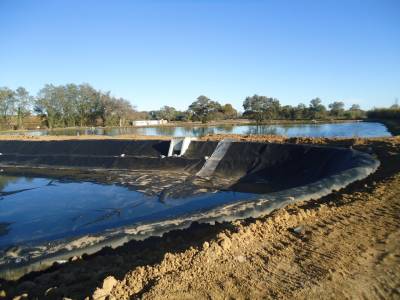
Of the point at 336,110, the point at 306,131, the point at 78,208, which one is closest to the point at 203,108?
the point at 336,110

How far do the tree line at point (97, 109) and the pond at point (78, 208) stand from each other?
44461 millimetres

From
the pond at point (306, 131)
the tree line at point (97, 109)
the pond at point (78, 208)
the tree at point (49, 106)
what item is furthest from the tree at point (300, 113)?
the pond at point (78, 208)

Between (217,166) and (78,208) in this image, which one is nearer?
(78,208)

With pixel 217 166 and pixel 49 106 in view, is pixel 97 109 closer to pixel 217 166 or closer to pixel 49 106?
pixel 49 106

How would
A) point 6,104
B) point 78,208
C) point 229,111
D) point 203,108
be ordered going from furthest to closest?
point 229,111 < point 203,108 < point 6,104 < point 78,208

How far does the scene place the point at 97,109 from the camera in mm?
58344

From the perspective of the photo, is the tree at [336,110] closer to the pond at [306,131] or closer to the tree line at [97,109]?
the tree line at [97,109]

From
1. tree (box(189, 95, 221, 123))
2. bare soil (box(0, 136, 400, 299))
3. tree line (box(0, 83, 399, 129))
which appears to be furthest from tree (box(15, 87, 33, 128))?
bare soil (box(0, 136, 400, 299))

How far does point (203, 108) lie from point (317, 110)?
63.8ft

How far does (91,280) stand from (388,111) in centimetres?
4155

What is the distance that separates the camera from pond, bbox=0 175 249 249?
6.86m

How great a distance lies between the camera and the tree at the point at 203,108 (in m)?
60.3

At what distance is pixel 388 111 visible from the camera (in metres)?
38.0

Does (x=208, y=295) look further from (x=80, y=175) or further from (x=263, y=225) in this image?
(x=80, y=175)
